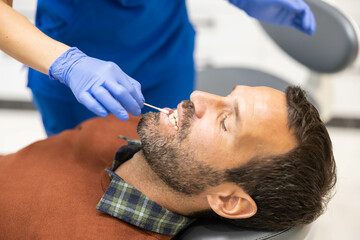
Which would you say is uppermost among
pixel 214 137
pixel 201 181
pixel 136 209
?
pixel 214 137

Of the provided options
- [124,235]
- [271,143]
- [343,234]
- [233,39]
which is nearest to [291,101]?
[271,143]

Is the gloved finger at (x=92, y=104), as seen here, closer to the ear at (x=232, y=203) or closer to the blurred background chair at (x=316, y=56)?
the ear at (x=232, y=203)

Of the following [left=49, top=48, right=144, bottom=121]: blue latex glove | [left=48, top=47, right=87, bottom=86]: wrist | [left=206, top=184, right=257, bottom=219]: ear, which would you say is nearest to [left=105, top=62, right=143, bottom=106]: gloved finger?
[left=49, top=48, right=144, bottom=121]: blue latex glove

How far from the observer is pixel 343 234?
1863mm

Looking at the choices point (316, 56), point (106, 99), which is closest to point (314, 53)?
point (316, 56)

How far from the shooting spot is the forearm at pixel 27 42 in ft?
3.40

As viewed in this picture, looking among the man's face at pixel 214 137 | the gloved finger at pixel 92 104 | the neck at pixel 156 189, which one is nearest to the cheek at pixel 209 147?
the man's face at pixel 214 137

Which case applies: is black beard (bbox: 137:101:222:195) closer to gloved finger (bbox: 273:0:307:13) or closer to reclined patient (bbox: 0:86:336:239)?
reclined patient (bbox: 0:86:336:239)

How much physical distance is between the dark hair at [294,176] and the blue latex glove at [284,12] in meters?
0.50

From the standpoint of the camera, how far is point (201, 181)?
1.02m

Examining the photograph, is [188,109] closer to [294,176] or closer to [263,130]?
[263,130]

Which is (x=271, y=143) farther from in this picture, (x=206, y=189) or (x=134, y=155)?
(x=134, y=155)

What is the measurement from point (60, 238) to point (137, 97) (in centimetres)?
44

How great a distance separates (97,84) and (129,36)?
1.31 ft
